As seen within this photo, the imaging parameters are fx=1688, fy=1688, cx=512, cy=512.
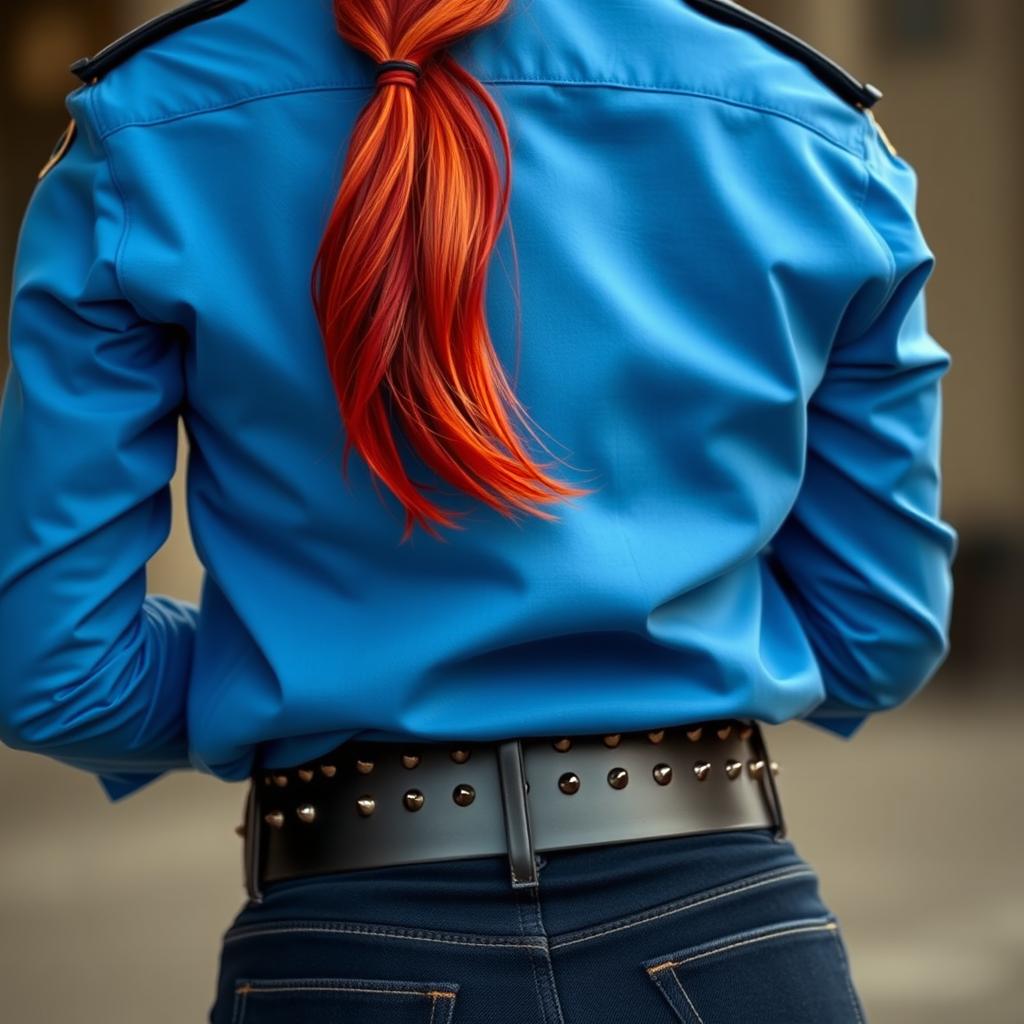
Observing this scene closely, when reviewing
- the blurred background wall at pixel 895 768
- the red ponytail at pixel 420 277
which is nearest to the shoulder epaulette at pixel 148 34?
the red ponytail at pixel 420 277

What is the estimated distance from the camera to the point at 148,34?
1.14 meters

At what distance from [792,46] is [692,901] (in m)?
0.61

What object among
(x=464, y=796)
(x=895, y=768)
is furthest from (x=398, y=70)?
(x=895, y=768)

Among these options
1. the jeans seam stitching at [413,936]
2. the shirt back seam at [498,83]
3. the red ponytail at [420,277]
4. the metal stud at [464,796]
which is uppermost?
the shirt back seam at [498,83]

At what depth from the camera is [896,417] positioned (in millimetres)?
1321

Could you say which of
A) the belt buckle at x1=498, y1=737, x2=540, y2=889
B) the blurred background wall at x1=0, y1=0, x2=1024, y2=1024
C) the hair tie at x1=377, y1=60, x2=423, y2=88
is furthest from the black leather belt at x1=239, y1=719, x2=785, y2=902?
the blurred background wall at x1=0, y1=0, x2=1024, y2=1024

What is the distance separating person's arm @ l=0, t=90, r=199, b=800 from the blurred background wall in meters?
2.67

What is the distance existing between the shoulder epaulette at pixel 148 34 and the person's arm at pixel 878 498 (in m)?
0.48

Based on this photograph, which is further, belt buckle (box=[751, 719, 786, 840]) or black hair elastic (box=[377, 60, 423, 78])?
belt buckle (box=[751, 719, 786, 840])

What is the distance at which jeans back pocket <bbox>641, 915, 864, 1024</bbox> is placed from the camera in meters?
1.09

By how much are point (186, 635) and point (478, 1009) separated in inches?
16.1

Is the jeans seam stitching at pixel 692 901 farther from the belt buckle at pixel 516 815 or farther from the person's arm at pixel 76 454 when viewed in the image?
the person's arm at pixel 76 454

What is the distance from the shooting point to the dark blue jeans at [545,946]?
1.06 meters

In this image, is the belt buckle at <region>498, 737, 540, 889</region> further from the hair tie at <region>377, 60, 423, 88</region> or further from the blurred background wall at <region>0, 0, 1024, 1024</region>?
the blurred background wall at <region>0, 0, 1024, 1024</region>
